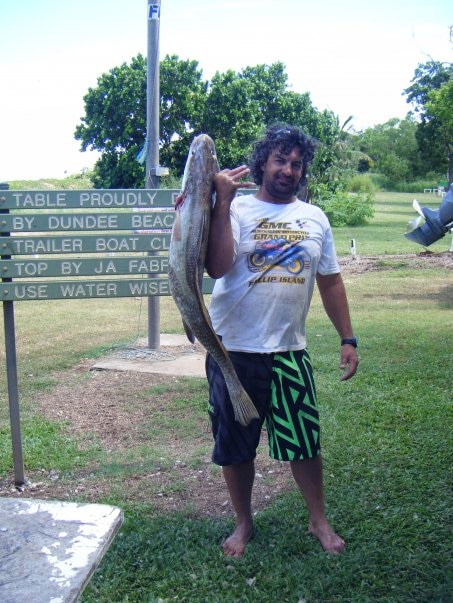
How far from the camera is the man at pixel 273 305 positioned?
9.21 ft

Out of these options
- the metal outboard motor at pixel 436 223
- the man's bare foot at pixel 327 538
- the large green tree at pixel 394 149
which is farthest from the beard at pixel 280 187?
the large green tree at pixel 394 149

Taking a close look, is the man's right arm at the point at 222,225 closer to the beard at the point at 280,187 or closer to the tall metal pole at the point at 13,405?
the beard at the point at 280,187

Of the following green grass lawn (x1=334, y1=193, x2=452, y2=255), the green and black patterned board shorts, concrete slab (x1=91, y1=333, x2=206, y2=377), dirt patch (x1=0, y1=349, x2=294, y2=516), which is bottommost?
green grass lawn (x1=334, y1=193, x2=452, y2=255)

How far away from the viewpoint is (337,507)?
138 inches

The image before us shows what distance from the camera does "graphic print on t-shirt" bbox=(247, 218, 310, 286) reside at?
280 cm

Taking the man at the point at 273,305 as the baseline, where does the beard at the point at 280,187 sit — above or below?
above

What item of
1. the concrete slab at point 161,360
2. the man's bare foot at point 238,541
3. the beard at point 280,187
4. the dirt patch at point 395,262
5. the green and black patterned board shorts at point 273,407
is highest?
the beard at point 280,187

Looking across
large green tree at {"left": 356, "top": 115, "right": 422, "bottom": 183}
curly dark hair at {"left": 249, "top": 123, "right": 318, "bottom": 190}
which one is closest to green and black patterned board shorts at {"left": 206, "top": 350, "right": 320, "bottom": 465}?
curly dark hair at {"left": 249, "top": 123, "right": 318, "bottom": 190}

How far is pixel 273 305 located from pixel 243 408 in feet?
1.44

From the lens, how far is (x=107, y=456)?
14.6ft

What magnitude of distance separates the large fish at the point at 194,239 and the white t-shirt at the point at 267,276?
251 mm

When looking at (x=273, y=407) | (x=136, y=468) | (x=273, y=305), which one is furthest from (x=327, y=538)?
(x=136, y=468)

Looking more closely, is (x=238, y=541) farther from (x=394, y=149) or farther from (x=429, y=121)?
(x=394, y=149)

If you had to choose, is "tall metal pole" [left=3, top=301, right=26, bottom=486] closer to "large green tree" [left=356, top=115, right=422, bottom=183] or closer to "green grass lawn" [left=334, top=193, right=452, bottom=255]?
"green grass lawn" [left=334, top=193, right=452, bottom=255]
